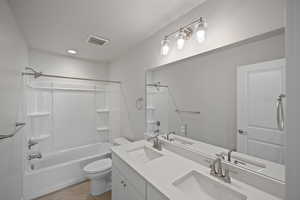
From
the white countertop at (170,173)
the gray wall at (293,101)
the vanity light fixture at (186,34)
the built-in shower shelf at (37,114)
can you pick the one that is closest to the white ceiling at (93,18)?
the vanity light fixture at (186,34)

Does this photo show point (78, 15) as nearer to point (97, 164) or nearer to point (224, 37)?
point (224, 37)

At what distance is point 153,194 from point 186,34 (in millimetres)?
1462

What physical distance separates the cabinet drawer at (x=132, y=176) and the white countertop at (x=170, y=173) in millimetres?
51

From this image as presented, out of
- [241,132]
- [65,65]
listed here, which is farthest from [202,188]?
[65,65]

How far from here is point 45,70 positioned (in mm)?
2527

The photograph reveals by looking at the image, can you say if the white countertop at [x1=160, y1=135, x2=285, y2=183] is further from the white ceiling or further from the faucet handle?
the white ceiling

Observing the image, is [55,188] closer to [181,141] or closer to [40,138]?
[40,138]

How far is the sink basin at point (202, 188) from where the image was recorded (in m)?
0.84

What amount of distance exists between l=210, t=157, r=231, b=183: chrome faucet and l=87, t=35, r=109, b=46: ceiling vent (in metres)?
2.14

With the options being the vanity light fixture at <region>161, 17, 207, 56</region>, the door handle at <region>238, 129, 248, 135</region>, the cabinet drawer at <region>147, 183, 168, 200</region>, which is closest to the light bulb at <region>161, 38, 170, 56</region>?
the vanity light fixture at <region>161, 17, 207, 56</region>

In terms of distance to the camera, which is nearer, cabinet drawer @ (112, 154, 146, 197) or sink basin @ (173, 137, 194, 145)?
cabinet drawer @ (112, 154, 146, 197)

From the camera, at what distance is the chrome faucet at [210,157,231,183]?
2.95ft

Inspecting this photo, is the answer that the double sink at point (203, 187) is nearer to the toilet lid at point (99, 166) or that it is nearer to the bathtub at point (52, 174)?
the toilet lid at point (99, 166)

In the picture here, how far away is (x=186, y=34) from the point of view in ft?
4.40
